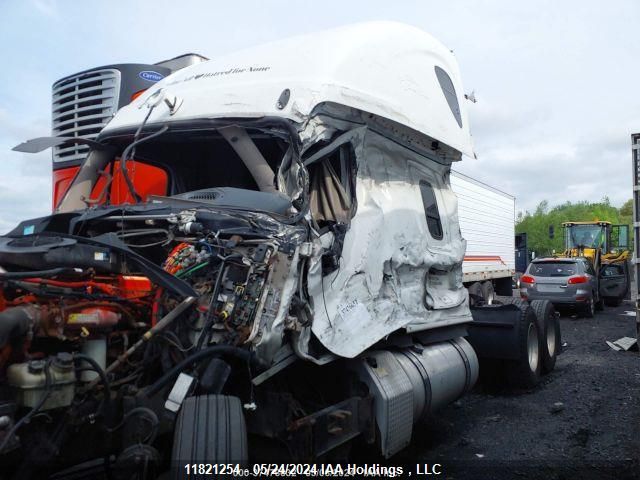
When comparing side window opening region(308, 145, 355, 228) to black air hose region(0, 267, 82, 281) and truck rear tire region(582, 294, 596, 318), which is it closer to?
black air hose region(0, 267, 82, 281)

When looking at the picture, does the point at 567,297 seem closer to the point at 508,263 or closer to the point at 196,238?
the point at 508,263

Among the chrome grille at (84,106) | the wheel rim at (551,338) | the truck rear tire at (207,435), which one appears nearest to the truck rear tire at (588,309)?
the wheel rim at (551,338)

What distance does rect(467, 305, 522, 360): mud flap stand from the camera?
7.24 meters

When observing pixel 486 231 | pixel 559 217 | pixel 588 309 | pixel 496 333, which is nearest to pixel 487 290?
pixel 486 231

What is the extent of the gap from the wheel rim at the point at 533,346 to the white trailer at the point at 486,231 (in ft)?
14.1

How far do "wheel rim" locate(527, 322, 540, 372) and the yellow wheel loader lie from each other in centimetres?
1159

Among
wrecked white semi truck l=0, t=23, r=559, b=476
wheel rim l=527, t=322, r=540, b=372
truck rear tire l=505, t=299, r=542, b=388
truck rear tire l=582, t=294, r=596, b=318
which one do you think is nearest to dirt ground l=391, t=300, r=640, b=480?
truck rear tire l=505, t=299, r=542, b=388

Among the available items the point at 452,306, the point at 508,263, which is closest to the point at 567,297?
the point at 508,263

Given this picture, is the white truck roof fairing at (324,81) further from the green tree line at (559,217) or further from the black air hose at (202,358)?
the green tree line at (559,217)

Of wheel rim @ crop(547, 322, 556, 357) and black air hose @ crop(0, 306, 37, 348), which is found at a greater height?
black air hose @ crop(0, 306, 37, 348)

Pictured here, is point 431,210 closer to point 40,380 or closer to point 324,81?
point 324,81

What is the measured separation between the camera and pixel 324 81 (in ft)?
13.8

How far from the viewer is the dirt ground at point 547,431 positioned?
4.76 meters

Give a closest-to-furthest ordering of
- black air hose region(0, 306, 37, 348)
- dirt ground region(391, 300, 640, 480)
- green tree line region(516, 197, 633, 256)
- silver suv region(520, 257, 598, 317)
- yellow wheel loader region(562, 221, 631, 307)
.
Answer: black air hose region(0, 306, 37, 348)
dirt ground region(391, 300, 640, 480)
silver suv region(520, 257, 598, 317)
yellow wheel loader region(562, 221, 631, 307)
green tree line region(516, 197, 633, 256)
